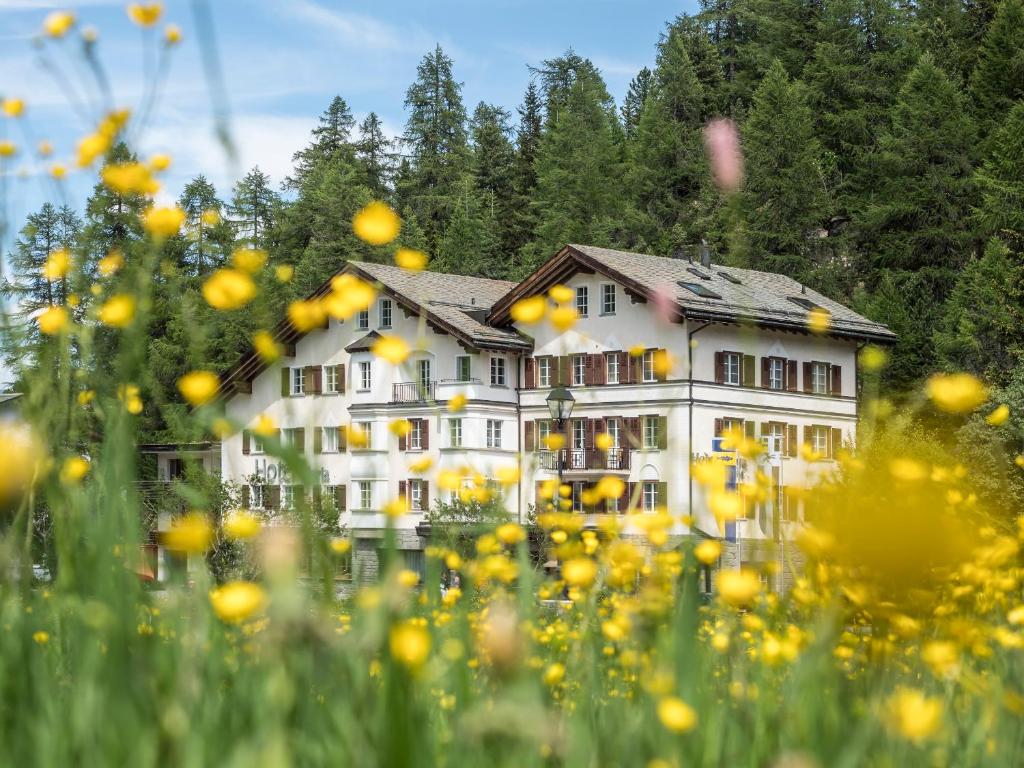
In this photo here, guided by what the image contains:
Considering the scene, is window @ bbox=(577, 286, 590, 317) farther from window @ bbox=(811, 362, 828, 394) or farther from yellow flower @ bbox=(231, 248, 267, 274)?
yellow flower @ bbox=(231, 248, 267, 274)

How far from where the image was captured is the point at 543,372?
5109 centimetres

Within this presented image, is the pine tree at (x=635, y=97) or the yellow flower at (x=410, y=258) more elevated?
the pine tree at (x=635, y=97)

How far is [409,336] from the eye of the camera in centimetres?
5291

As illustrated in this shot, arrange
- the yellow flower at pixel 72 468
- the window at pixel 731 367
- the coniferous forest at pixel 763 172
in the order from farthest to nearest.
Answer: the coniferous forest at pixel 763 172 → the window at pixel 731 367 → the yellow flower at pixel 72 468

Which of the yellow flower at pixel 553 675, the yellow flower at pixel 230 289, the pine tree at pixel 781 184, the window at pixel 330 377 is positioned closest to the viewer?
the yellow flower at pixel 230 289

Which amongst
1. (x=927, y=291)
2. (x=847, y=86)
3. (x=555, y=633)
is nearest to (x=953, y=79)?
(x=847, y=86)

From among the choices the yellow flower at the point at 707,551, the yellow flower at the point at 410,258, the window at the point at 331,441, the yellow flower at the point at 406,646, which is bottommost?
the window at the point at 331,441

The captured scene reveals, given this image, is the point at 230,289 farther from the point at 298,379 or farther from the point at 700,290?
the point at 298,379

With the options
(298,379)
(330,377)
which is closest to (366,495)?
(330,377)

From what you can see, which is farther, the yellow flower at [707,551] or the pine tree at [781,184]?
the pine tree at [781,184]

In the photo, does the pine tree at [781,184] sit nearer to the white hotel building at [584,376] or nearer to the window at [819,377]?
the white hotel building at [584,376]

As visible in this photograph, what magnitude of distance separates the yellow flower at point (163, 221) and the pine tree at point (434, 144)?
275ft

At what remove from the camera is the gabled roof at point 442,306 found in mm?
50312

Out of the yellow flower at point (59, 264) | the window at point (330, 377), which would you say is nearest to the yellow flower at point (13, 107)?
the yellow flower at point (59, 264)
